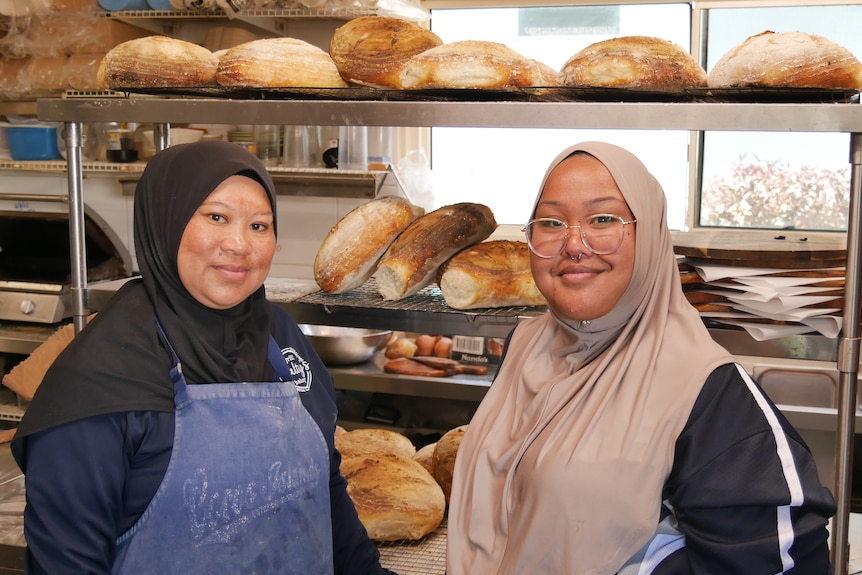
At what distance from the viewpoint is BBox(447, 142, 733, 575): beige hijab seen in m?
1.18

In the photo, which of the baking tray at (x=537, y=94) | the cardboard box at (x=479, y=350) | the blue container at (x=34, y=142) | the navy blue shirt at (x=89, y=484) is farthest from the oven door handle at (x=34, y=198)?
the navy blue shirt at (x=89, y=484)

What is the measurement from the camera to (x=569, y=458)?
4.01 ft

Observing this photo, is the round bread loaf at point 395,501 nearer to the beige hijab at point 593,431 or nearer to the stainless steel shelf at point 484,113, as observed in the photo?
the beige hijab at point 593,431

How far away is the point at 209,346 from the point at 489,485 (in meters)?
0.54

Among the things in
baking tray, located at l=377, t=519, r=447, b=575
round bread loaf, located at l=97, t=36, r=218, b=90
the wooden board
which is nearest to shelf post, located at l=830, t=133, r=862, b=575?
the wooden board

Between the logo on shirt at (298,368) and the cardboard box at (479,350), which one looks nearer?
the logo on shirt at (298,368)

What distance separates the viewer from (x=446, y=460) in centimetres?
197

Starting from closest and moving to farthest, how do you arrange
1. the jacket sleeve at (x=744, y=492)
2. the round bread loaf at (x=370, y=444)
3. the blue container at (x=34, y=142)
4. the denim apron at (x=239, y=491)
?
the jacket sleeve at (x=744, y=492) < the denim apron at (x=239, y=491) < the round bread loaf at (x=370, y=444) < the blue container at (x=34, y=142)

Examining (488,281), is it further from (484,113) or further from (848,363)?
(848,363)

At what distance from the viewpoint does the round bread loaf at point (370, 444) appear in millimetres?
2048

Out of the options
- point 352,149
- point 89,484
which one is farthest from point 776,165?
point 89,484

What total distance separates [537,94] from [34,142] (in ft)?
9.56

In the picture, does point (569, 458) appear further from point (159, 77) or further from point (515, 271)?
point (159, 77)

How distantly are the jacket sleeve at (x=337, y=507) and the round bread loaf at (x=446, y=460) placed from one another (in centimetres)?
32
